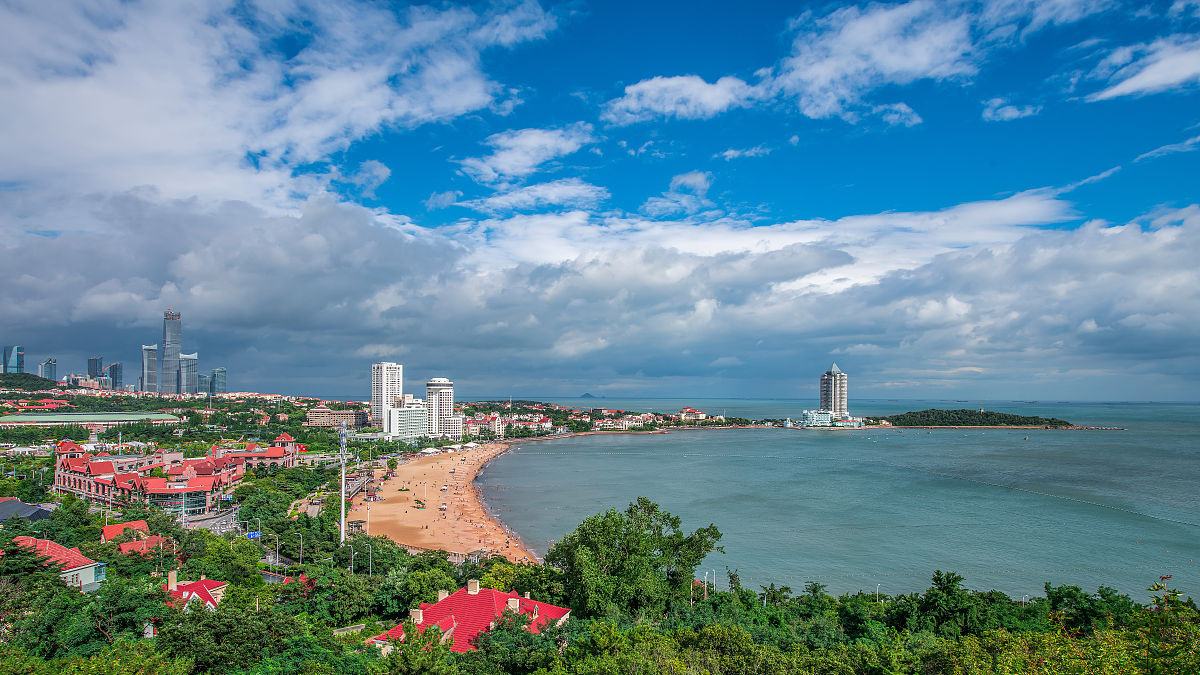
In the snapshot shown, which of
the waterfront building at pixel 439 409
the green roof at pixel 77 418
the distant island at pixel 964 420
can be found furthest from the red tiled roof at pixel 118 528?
the distant island at pixel 964 420

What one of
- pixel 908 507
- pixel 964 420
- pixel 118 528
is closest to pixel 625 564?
pixel 118 528

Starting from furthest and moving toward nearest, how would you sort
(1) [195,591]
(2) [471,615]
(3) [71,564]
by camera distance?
(3) [71,564]
(1) [195,591]
(2) [471,615]

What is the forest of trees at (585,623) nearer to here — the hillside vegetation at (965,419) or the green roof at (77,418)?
the green roof at (77,418)

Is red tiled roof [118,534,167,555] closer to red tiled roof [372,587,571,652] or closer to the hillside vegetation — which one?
red tiled roof [372,587,571,652]

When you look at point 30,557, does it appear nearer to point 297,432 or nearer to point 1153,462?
point 297,432

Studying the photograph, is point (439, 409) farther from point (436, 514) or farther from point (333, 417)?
point (436, 514)

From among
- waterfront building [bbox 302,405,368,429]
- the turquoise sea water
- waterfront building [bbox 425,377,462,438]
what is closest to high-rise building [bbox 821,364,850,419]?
the turquoise sea water

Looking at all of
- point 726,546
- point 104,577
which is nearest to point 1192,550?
point 726,546
